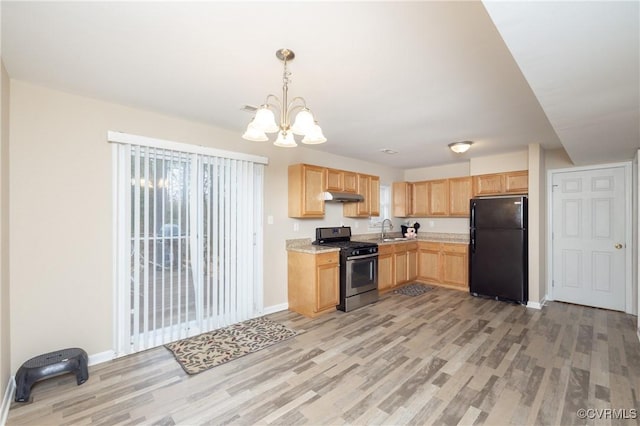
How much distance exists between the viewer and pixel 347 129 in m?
3.50

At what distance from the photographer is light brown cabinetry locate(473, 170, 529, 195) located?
4.47 meters

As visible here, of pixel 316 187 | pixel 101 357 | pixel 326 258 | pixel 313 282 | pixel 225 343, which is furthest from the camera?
pixel 316 187

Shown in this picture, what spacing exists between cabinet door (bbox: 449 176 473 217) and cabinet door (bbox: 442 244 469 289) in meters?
0.67

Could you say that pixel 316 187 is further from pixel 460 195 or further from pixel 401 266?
pixel 460 195

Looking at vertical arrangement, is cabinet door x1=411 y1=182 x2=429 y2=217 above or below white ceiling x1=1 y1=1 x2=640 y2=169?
below

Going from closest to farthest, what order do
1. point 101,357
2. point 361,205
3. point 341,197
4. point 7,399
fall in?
point 7,399, point 101,357, point 341,197, point 361,205

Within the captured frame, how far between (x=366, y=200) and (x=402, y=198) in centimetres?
128

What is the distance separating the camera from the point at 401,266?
5250 millimetres

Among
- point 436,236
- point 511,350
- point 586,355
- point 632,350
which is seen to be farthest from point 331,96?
point 436,236

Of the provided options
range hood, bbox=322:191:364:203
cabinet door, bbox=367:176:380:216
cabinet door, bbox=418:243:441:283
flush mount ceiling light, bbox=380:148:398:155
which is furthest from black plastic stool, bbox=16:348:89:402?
cabinet door, bbox=418:243:441:283

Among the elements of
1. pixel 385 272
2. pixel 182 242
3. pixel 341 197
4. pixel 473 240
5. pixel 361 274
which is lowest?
pixel 385 272

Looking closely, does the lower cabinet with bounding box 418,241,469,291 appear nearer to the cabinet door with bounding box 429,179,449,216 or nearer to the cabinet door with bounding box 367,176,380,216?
the cabinet door with bounding box 429,179,449,216

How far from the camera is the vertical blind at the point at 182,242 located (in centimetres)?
279

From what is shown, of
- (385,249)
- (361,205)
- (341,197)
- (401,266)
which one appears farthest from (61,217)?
(401,266)
